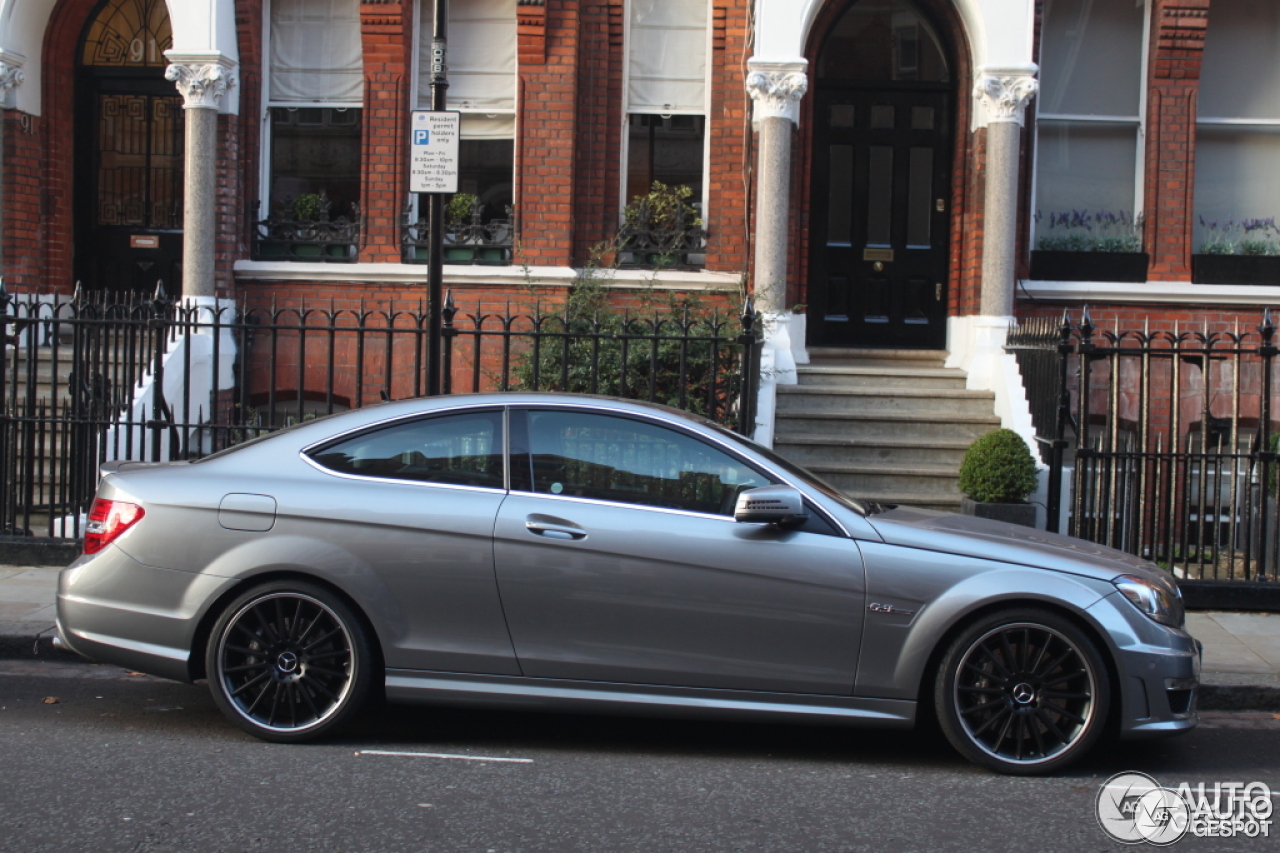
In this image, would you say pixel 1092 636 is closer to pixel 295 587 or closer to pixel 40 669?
pixel 295 587

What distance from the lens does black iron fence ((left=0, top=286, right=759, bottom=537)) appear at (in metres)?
8.78

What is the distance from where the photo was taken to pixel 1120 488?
348 inches

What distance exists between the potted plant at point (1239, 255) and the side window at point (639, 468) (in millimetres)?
8896

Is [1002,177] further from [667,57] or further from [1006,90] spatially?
[667,57]

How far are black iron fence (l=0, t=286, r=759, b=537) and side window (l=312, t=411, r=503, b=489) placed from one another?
8.29ft

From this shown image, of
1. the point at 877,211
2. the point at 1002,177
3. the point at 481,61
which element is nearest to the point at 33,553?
the point at 481,61

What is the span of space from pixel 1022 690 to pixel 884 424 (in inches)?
235

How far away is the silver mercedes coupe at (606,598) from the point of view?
506cm

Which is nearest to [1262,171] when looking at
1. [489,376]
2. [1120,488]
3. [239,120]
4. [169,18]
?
[1120,488]

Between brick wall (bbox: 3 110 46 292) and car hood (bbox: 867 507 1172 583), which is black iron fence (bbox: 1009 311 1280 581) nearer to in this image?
car hood (bbox: 867 507 1172 583)

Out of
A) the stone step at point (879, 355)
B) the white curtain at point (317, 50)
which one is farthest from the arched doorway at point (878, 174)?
the white curtain at point (317, 50)

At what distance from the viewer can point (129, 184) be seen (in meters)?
13.3

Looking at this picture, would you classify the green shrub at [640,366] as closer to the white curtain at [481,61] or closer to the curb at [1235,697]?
the white curtain at [481,61]

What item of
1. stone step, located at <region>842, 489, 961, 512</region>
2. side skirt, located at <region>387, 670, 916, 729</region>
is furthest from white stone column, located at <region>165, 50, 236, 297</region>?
side skirt, located at <region>387, 670, 916, 729</region>
